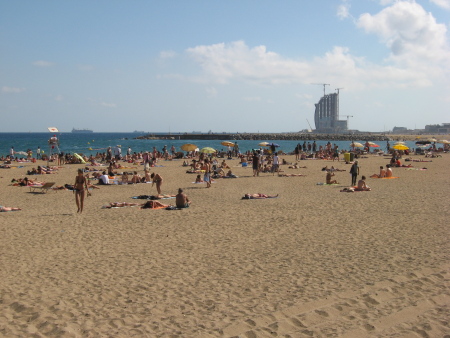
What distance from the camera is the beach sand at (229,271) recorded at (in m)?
4.98

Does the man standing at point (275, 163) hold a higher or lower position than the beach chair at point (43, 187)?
higher

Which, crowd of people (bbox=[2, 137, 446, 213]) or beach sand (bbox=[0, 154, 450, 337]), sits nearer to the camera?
beach sand (bbox=[0, 154, 450, 337])

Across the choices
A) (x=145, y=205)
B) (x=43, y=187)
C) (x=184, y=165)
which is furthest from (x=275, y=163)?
(x=43, y=187)

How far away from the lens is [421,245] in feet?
26.7

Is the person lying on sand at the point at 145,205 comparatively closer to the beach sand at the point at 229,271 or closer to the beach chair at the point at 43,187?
the beach sand at the point at 229,271

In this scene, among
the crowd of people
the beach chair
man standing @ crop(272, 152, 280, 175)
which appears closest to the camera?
the crowd of people

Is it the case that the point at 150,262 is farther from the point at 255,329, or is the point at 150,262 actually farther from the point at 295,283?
the point at 255,329

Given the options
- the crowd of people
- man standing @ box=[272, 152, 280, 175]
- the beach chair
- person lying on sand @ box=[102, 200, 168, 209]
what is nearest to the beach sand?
person lying on sand @ box=[102, 200, 168, 209]

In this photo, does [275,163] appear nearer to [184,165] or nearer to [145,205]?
[184,165]

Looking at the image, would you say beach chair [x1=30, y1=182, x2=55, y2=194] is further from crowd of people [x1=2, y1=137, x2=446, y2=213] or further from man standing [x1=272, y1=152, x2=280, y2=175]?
man standing [x1=272, y1=152, x2=280, y2=175]

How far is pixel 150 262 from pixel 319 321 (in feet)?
10.9

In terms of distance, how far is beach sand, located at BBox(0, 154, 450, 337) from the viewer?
498 cm

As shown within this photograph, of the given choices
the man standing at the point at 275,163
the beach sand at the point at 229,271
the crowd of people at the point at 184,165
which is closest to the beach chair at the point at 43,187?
the crowd of people at the point at 184,165

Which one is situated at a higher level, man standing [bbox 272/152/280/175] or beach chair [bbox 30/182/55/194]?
man standing [bbox 272/152/280/175]
